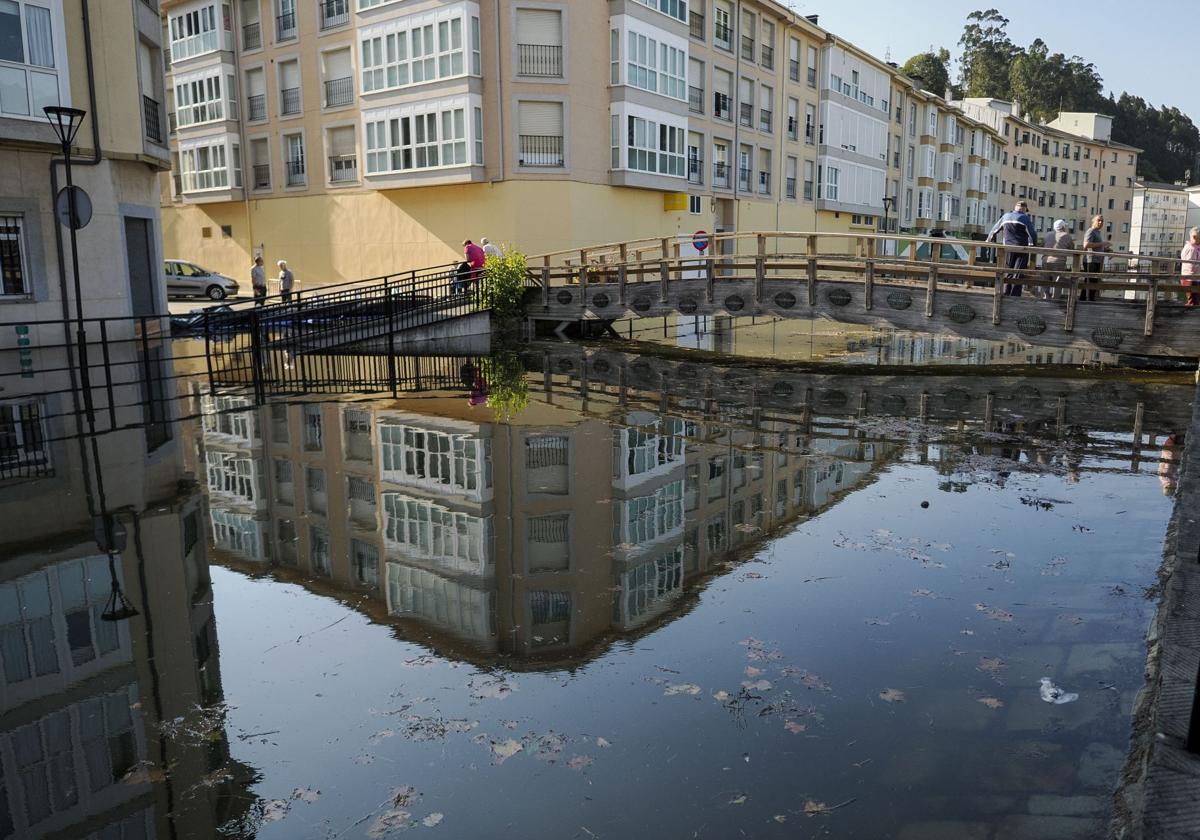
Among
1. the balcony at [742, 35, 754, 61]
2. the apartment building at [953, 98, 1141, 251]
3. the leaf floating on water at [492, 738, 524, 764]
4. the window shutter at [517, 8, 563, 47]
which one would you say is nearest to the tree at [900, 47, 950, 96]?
the apartment building at [953, 98, 1141, 251]

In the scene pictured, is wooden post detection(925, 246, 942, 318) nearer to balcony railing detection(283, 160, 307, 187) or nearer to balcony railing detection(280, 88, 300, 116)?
balcony railing detection(283, 160, 307, 187)

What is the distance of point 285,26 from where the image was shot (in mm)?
35406

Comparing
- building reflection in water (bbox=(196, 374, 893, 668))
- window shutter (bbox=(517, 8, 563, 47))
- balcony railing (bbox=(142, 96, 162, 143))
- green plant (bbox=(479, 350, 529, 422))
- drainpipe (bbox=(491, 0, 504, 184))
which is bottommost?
building reflection in water (bbox=(196, 374, 893, 668))

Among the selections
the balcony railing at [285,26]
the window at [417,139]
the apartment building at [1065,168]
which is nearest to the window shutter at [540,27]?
the window at [417,139]

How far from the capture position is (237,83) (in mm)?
37688

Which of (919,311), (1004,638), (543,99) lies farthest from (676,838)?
(543,99)

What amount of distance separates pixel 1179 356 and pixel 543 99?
68.2ft

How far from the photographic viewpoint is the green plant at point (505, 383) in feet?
42.5

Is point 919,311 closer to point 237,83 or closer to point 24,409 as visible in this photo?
point 24,409

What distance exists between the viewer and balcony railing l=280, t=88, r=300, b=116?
3569 cm

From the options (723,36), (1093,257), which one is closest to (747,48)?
(723,36)

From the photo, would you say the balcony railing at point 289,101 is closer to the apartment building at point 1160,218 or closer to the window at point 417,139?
the window at point 417,139

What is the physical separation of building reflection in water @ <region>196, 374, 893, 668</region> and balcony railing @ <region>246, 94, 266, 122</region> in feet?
94.9

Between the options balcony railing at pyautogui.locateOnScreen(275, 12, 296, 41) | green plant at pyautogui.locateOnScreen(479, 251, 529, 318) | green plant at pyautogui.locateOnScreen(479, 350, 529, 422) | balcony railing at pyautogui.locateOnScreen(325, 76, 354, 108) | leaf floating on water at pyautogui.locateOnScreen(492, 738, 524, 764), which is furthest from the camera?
balcony railing at pyautogui.locateOnScreen(275, 12, 296, 41)
